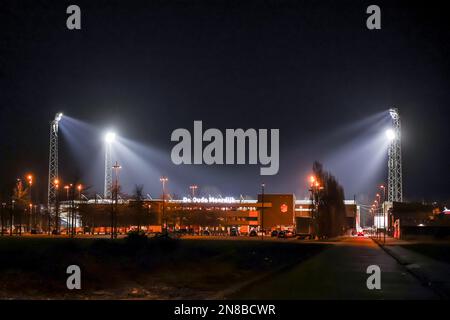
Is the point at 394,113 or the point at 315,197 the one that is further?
the point at 394,113

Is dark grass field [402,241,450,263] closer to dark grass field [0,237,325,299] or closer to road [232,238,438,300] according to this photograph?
dark grass field [0,237,325,299]

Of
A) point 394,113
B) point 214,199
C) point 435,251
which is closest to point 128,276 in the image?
point 435,251

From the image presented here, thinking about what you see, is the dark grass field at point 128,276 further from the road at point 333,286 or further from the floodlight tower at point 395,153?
the floodlight tower at point 395,153

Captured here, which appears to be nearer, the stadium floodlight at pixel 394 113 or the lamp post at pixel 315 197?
the lamp post at pixel 315 197

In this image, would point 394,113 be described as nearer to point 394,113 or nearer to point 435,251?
point 394,113

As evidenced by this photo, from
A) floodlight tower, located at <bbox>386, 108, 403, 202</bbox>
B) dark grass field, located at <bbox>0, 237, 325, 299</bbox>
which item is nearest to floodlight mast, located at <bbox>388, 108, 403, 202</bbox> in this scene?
floodlight tower, located at <bbox>386, 108, 403, 202</bbox>

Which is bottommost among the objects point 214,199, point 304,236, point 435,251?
point 304,236

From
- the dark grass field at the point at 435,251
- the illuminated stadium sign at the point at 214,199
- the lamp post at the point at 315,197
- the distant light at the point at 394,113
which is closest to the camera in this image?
the dark grass field at the point at 435,251

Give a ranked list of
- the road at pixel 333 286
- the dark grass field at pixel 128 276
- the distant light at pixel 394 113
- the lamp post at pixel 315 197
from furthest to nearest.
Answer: the distant light at pixel 394 113 < the lamp post at pixel 315 197 < the road at pixel 333 286 < the dark grass field at pixel 128 276

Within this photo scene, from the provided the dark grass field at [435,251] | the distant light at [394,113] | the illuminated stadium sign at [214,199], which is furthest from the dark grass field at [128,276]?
the illuminated stadium sign at [214,199]

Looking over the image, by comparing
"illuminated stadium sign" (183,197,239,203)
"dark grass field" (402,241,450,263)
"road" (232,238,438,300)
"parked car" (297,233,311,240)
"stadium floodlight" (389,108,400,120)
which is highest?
"stadium floodlight" (389,108,400,120)

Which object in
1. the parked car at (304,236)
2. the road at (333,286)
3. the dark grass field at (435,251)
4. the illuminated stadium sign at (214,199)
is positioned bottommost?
the parked car at (304,236)

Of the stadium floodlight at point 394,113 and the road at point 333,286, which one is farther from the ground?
the stadium floodlight at point 394,113

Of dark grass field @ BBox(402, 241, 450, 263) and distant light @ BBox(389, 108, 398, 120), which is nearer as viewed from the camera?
dark grass field @ BBox(402, 241, 450, 263)
